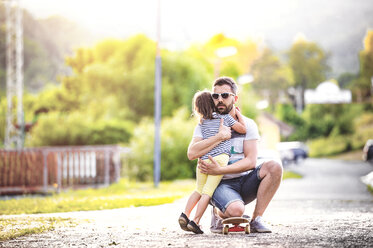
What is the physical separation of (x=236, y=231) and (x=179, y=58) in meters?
43.6

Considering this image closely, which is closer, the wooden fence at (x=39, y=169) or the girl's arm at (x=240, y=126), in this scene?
the girl's arm at (x=240, y=126)

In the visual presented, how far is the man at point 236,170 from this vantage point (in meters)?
7.25

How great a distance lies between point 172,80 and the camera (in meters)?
50.1

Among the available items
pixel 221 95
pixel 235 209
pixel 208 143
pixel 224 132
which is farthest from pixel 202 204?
pixel 221 95

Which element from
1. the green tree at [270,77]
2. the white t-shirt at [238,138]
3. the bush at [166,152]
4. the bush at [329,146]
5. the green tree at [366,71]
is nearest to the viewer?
the white t-shirt at [238,138]

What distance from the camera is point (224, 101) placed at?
24.3 ft

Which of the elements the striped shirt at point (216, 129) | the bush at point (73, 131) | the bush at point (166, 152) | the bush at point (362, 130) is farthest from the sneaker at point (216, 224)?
the bush at point (362, 130)

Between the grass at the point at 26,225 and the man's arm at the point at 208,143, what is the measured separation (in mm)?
2332

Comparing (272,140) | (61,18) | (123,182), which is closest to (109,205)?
(123,182)

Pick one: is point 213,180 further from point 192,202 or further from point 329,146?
point 329,146

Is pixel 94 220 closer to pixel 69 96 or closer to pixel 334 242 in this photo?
pixel 334 242

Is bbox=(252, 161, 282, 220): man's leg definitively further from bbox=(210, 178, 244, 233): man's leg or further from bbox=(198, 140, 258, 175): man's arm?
bbox=(210, 178, 244, 233): man's leg

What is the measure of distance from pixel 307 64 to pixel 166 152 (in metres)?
93.6

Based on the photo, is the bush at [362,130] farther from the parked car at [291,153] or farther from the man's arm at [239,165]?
the man's arm at [239,165]
